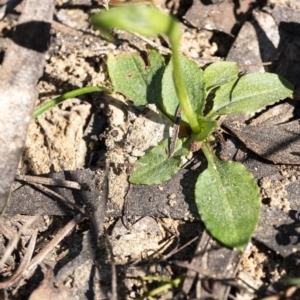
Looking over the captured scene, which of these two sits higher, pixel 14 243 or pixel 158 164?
pixel 158 164

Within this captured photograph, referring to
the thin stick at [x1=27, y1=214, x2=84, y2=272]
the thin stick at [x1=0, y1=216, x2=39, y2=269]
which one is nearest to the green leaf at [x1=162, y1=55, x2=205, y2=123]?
the thin stick at [x1=27, y1=214, x2=84, y2=272]

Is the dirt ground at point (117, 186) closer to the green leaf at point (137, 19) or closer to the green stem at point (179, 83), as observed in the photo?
the green stem at point (179, 83)

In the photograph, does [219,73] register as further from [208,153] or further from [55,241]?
[55,241]

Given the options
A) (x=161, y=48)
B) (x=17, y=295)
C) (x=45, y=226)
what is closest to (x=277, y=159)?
(x=161, y=48)

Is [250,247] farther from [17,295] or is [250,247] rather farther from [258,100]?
[17,295]

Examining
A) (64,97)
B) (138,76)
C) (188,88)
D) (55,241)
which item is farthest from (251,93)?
(55,241)

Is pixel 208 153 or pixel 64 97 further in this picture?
pixel 64 97
